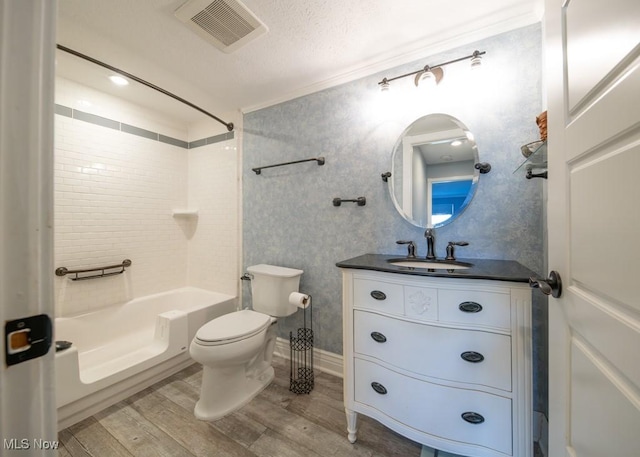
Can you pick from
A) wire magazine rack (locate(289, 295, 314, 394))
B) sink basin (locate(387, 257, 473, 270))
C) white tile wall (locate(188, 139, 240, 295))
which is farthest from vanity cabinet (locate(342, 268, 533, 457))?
white tile wall (locate(188, 139, 240, 295))

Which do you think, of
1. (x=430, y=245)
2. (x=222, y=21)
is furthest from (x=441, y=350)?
(x=222, y=21)

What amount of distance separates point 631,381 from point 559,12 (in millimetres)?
957

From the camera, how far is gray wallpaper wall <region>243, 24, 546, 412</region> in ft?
4.36

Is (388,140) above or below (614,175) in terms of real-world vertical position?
above

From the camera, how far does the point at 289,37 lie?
4.92 ft

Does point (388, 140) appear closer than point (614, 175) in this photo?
No

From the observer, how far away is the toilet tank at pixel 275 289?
73.8 inches

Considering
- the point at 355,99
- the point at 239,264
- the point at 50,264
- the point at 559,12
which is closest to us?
the point at 50,264

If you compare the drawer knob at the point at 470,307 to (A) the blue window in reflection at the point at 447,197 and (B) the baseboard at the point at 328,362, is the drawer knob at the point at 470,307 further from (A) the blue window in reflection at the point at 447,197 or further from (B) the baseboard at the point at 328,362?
(B) the baseboard at the point at 328,362

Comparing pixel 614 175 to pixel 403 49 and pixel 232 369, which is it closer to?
pixel 403 49

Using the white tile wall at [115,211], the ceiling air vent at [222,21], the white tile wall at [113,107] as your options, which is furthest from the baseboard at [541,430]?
the white tile wall at [113,107]

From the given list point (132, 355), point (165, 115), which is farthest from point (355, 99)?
point (132, 355)

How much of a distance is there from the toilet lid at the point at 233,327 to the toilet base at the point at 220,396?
240mm

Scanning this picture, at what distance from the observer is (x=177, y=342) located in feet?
6.23
